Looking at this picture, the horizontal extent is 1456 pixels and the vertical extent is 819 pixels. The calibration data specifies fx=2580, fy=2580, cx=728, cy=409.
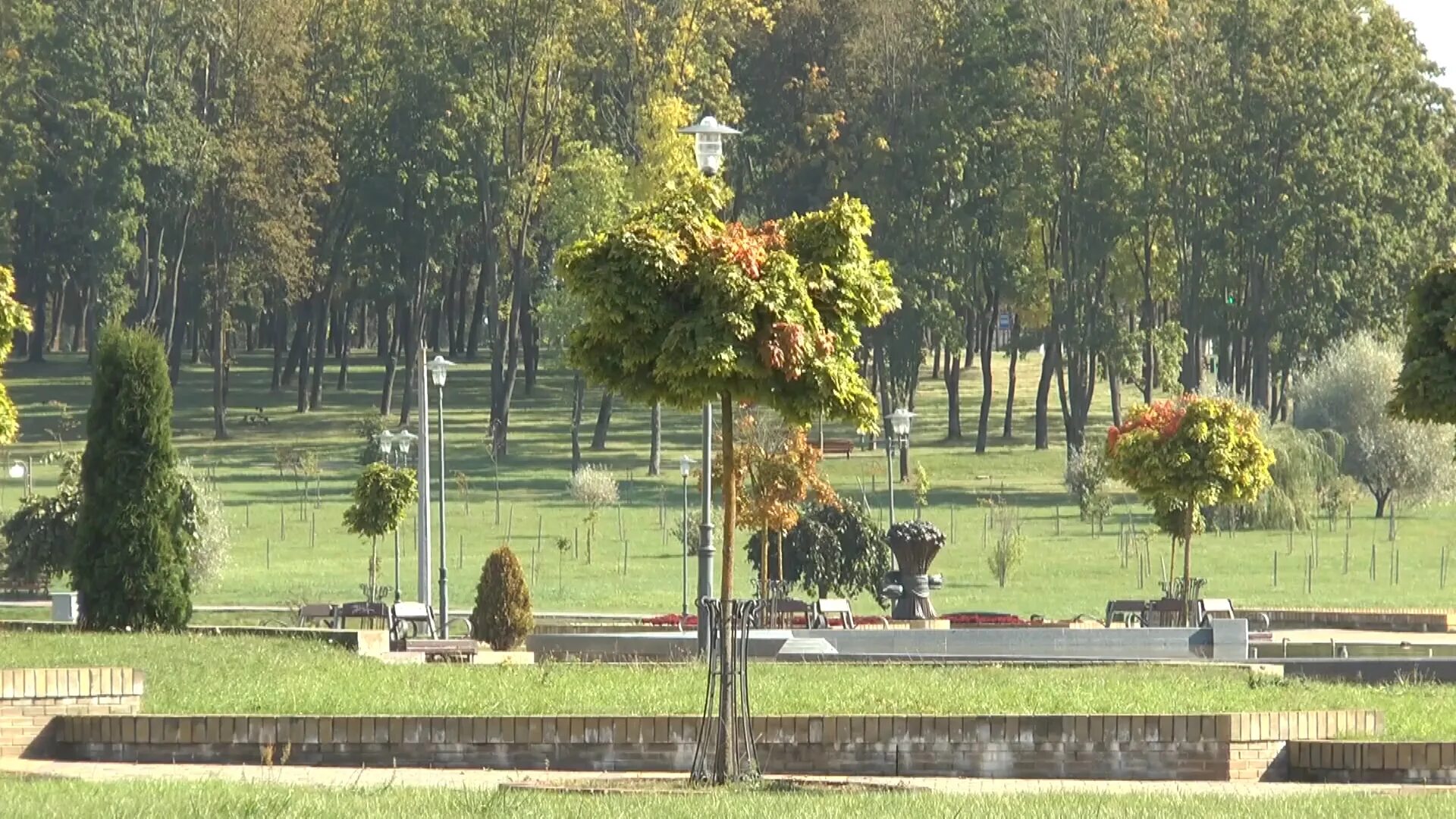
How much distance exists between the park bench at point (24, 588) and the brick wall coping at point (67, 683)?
2369cm

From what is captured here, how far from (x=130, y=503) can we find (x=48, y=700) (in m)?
8.77

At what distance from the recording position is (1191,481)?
34.8m

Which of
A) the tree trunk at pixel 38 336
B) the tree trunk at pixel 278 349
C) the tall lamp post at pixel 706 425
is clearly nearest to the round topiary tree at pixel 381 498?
the tall lamp post at pixel 706 425

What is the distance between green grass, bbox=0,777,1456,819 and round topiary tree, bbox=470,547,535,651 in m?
→ 16.3

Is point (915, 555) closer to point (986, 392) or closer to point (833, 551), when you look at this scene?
point (833, 551)

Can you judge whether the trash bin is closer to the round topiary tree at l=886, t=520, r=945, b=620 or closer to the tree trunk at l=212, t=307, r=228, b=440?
the round topiary tree at l=886, t=520, r=945, b=620

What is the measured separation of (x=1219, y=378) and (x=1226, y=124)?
8.03 m

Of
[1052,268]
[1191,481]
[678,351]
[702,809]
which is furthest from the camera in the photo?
[1052,268]

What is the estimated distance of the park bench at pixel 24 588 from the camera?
39.4 metres

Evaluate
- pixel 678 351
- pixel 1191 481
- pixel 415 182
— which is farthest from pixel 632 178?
pixel 678 351

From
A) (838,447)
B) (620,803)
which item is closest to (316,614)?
(620,803)

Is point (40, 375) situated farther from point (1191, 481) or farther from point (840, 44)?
point (1191, 481)

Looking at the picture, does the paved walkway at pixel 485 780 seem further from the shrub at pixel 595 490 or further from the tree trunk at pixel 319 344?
the tree trunk at pixel 319 344

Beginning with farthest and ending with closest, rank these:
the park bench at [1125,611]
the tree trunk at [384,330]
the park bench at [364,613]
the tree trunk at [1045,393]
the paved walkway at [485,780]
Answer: the tree trunk at [384,330] → the tree trunk at [1045,393] → the park bench at [1125,611] → the park bench at [364,613] → the paved walkway at [485,780]
